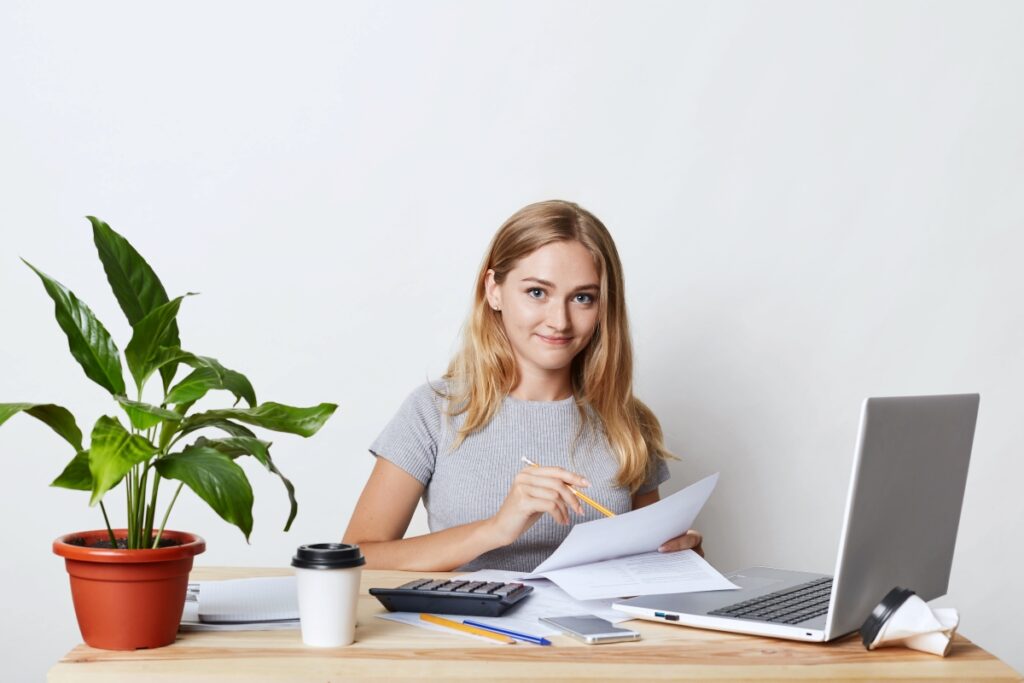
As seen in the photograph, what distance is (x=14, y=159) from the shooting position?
2707 mm

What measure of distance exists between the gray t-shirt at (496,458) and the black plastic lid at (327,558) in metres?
0.94

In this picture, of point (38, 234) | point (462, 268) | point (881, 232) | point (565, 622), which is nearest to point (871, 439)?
point (565, 622)

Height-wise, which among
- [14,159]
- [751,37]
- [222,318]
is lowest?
[222,318]

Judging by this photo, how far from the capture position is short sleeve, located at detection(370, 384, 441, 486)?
7.31 feet

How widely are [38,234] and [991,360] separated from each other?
263 centimetres

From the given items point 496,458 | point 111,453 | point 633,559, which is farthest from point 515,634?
point 496,458

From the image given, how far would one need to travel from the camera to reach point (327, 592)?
4.10 ft

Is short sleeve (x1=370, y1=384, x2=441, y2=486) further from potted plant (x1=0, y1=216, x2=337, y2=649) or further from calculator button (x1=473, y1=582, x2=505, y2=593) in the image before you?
potted plant (x1=0, y1=216, x2=337, y2=649)

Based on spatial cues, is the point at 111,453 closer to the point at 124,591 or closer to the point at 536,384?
the point at 124,591

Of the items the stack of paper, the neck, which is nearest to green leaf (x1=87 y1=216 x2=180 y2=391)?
the stack of paper

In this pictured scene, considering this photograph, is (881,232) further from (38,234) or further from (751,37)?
(38,234)

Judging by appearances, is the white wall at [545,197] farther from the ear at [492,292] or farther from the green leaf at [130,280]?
the green leaf at [130,280]

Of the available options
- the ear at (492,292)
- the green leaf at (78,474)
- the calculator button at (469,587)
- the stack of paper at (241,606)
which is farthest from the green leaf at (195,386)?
the ear at (492,292)

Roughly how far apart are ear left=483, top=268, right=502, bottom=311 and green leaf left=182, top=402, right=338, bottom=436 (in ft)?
3.64
